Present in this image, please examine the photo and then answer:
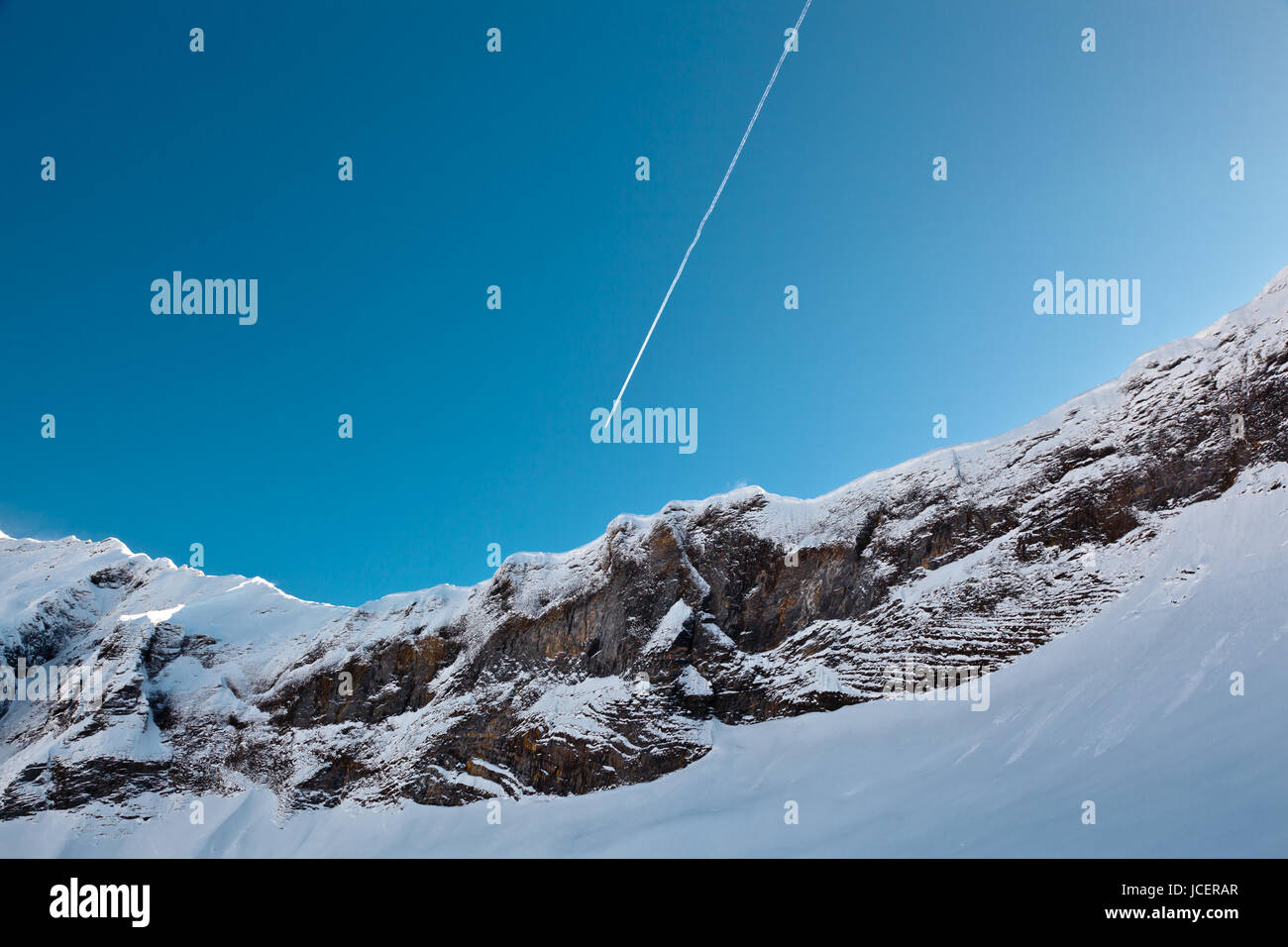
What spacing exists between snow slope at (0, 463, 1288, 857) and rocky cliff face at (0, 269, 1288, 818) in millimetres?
1834

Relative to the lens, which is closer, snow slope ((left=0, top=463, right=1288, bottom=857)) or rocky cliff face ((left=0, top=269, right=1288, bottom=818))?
snow slope ((left=0, top=463, right=1288, bottom=857))

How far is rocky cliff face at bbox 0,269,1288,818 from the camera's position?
42281 mm

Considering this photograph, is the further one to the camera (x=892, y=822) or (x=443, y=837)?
(x=443, y=837)

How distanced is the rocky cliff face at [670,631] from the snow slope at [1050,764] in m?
1.83

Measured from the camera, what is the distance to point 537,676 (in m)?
55.3

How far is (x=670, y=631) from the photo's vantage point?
52.5m

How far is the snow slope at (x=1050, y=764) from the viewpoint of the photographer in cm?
2594

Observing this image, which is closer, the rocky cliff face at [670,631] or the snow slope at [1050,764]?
the snow slope at [1050,764]

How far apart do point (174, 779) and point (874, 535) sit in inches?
2136

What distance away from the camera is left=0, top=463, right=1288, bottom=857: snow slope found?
25938 millimetres
